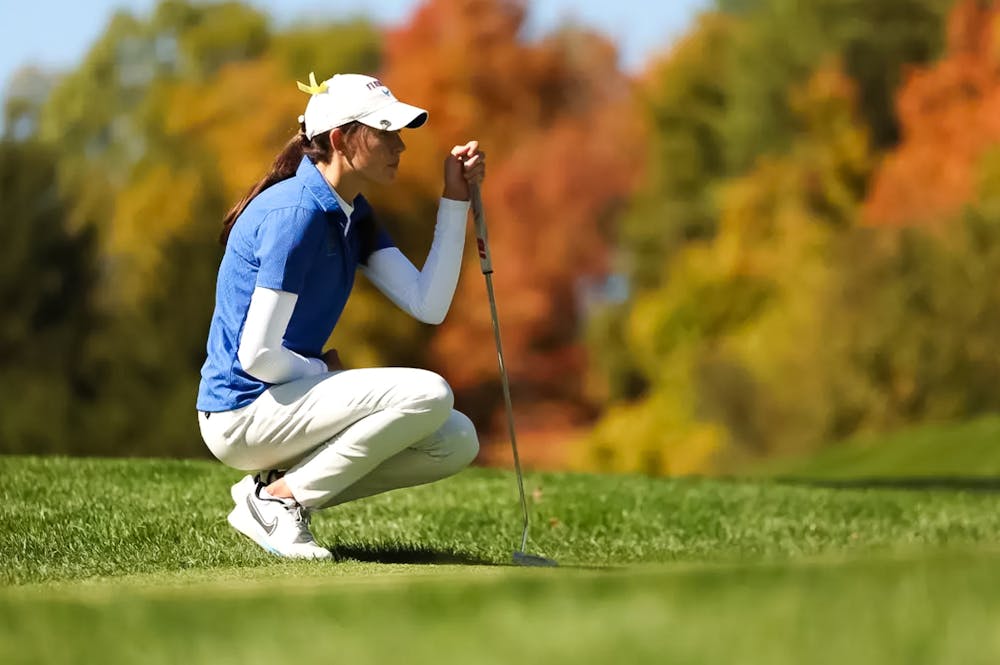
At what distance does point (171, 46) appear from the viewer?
51875 millimetres

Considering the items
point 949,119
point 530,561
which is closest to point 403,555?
point 530,561

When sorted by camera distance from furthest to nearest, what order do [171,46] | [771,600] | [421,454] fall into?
1. [171,46]
2. [421,454]
3. [771,600]

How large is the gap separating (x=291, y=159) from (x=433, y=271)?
719 millimetres

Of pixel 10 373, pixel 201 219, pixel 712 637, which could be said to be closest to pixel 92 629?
pixel 712 637

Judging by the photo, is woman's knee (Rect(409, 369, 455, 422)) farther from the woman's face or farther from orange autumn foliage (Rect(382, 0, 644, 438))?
orange autumn foliage (Rect(382, 0, 644, 438))

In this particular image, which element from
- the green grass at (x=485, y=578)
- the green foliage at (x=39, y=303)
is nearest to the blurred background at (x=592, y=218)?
the green foliage at (x=39, y=303)

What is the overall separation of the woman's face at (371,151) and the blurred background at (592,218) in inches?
851

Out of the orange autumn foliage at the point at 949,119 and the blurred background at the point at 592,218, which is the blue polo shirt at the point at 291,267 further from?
the orange autumn foliage at the point at 949,119

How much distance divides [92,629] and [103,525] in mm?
3934

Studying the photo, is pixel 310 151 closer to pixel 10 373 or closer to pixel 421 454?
pixel 421 454

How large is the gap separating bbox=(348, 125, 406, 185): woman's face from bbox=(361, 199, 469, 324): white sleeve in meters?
0.32

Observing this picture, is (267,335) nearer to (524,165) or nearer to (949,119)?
(949,119)

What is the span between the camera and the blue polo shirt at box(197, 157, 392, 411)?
588 centimetres

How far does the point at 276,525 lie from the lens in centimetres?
623
